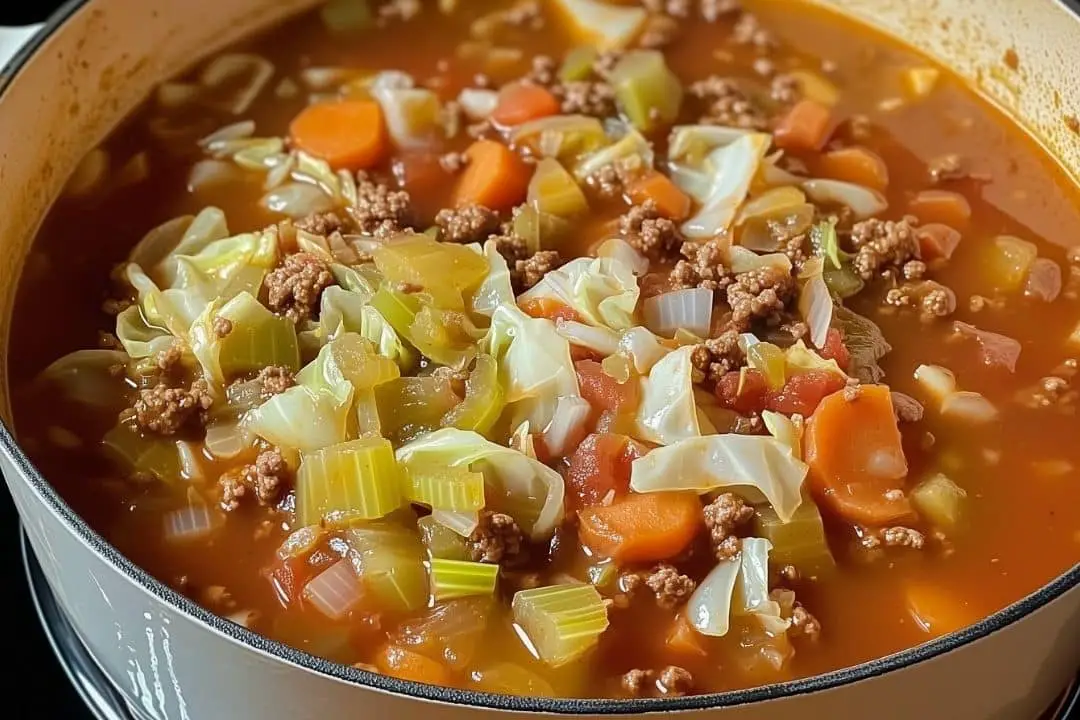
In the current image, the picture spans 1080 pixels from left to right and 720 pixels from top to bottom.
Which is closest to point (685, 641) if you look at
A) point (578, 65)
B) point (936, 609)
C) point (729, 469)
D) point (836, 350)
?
point (729, 469)

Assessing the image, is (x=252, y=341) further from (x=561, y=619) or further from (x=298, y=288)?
(x=561, y=619)

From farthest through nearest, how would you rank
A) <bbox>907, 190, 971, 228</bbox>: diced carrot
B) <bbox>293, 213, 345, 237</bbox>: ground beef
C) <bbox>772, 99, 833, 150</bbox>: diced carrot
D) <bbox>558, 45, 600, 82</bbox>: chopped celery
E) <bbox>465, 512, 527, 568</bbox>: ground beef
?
<bbox>558, 45, 600, 82</bbox>: chopped celery → <bbox>772, 99, 833, 150</bbox>: diced carrot → <bbox>907, 190, 971, 228</bbox>: diced carrot → <bbox>293, 213, 345, 237</bbox>: ground beef → <bbox>465, 512, 527, 568</bbox>: ground beef

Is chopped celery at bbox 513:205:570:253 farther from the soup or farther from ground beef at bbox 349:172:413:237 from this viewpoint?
ground beef at bbox 349:172:413:237

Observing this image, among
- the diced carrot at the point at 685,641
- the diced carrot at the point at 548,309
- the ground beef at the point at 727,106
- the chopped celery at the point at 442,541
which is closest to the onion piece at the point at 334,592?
the chopped celery at the point at 442,541

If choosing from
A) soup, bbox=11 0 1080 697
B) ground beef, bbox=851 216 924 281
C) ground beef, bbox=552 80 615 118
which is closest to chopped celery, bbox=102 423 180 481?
soup, bbox=11 0 1080 697

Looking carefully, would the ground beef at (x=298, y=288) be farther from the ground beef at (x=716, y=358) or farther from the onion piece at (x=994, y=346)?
the onion piece at (x=994, y=346)

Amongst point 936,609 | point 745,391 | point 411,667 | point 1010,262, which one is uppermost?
point 1010,262
